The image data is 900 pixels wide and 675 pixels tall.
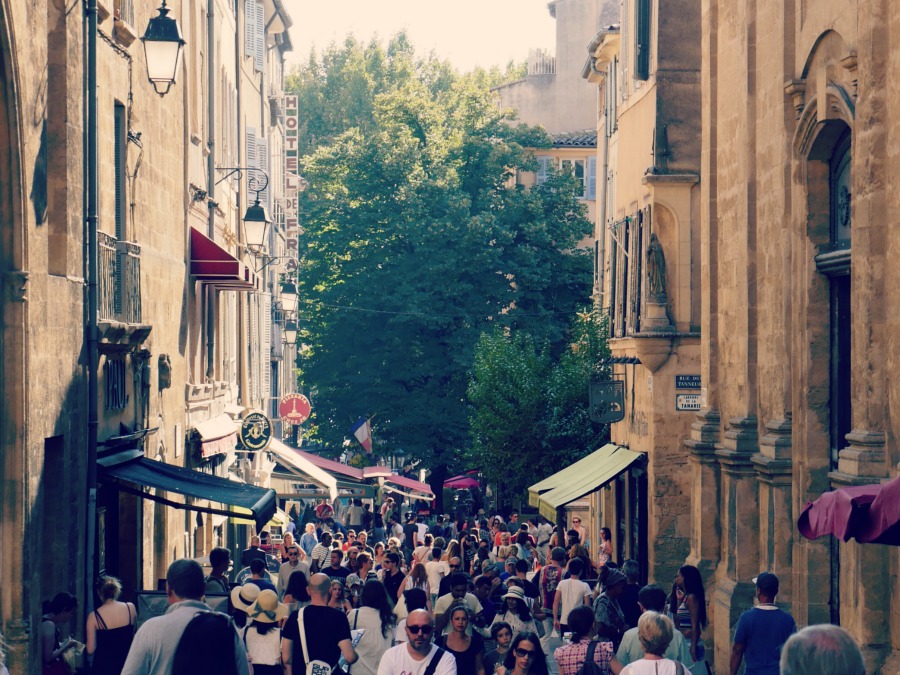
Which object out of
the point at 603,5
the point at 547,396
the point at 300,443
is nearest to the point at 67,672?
the point at 547,396

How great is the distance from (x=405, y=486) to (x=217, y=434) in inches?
890

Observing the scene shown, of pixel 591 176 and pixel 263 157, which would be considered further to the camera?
pixel 591 176

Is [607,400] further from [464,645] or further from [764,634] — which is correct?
[464,645]

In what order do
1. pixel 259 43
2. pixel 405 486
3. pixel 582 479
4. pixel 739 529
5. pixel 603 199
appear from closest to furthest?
pixel 739 529, pixel 582 479, pixel 603 199, pixel 259 43, pixel 405 486

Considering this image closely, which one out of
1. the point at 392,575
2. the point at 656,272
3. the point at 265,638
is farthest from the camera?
the point at 656,272

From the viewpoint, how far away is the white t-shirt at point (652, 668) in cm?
833

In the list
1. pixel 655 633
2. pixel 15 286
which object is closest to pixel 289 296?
pixel 15 286

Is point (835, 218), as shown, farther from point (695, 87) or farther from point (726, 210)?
point (695, 87)

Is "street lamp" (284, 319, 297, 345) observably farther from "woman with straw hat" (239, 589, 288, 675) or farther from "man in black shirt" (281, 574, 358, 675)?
"man in black shirt" (281, 574, 358, 675)

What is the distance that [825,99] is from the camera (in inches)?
542

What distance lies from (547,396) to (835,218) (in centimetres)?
1677

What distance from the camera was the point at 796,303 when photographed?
14836 millimetres

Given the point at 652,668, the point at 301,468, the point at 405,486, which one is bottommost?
the point at 405,486

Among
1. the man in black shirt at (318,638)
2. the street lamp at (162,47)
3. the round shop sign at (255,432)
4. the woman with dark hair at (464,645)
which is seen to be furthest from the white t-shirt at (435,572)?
the round shop sign at (255,432)
